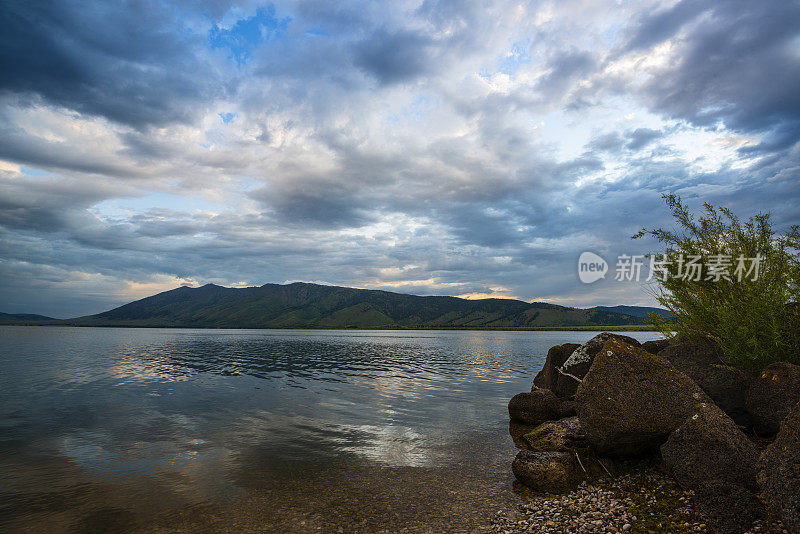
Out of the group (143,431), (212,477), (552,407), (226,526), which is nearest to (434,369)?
(552,407)

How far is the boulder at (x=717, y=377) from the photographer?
15.4 m

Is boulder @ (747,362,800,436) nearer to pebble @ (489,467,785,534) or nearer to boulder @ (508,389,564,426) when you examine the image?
pebble @ (489,467,785,534)

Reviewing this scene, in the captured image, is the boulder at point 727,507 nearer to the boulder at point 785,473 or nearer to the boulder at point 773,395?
the boulder at point 785,473

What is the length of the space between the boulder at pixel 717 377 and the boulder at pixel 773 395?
0.89 metres

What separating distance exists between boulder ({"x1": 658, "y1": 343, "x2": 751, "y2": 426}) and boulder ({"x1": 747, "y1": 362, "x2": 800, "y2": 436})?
2.92ft

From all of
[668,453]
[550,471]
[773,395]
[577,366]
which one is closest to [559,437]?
[550,471]

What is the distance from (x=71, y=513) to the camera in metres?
13.2

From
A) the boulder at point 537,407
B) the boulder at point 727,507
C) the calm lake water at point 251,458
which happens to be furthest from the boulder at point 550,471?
the boulder at point 537,407

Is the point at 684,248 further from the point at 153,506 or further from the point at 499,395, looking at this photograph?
the point at 153,506

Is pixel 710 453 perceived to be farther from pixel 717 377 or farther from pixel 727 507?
pixel 717 377

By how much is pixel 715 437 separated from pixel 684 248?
12.6 meters

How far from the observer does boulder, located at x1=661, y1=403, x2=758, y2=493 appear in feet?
34.6

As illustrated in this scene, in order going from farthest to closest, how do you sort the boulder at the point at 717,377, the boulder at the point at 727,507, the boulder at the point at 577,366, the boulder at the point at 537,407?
the boulder at the point at 577,366
the boulder at the point at 537,407
the boulder at the point at 717,377
the boulder at the point at 727,507

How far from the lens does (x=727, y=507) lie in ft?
32.7
